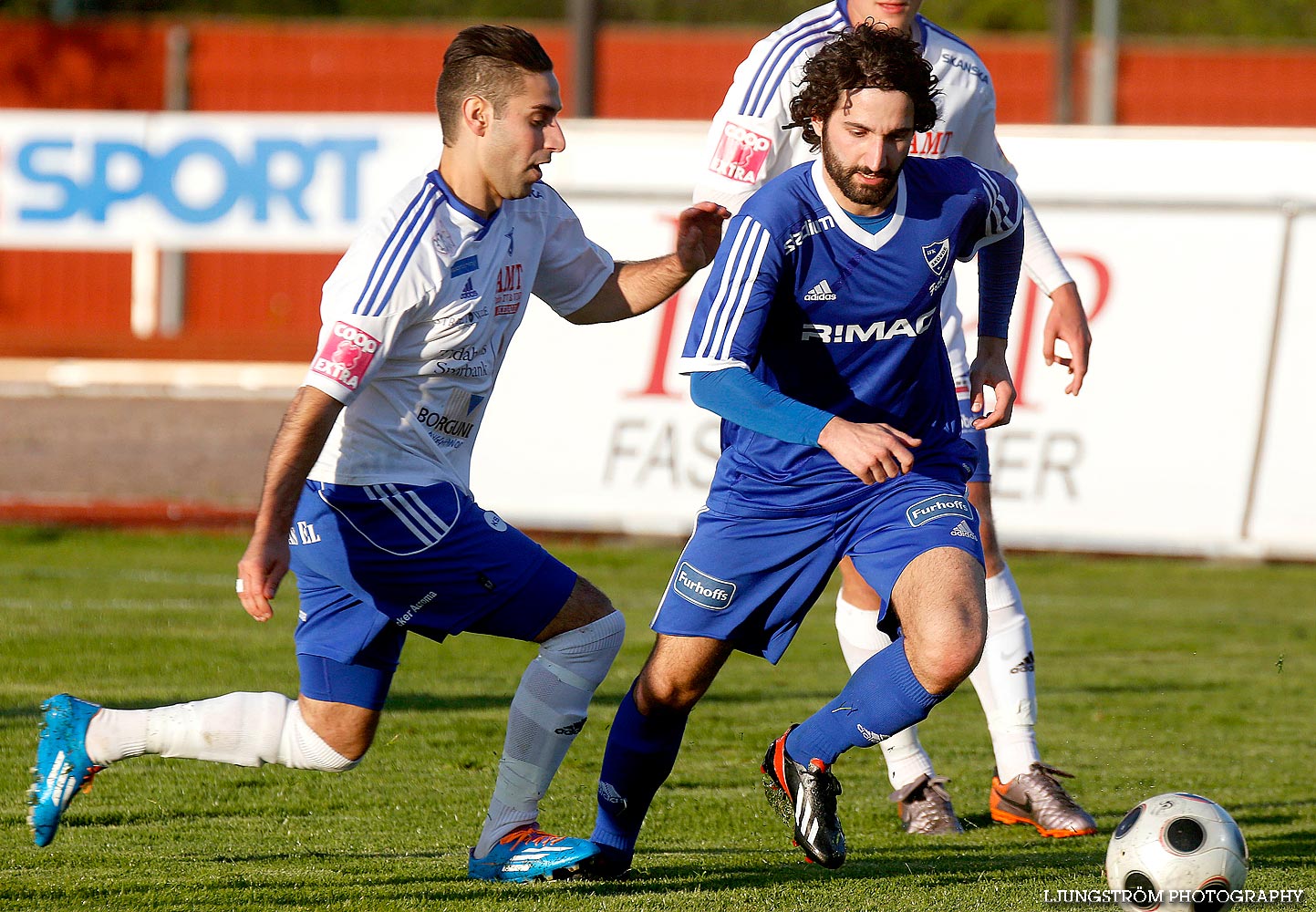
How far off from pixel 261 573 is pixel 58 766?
2.81 feet

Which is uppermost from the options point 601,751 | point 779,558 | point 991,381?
point 991,381

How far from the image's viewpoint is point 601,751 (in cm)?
632

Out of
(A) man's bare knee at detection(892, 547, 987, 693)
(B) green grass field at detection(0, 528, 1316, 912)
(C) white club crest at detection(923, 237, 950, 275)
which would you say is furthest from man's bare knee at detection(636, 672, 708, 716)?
(C) white club crest at detection(923, 237, 950, 275)

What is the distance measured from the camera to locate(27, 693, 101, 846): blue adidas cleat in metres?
4.33

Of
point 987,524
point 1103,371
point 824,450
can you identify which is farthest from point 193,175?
point 824,450

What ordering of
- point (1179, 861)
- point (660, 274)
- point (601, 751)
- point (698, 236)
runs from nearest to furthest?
point (1179, 861), point (698, 236), point (660, 274), point (601, 751)

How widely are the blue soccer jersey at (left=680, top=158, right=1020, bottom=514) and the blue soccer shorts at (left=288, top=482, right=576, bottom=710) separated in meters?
0.58

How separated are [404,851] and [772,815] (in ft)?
3.93

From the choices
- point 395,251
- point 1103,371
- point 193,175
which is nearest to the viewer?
point 395,251

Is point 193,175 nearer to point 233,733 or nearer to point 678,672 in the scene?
point 233,733

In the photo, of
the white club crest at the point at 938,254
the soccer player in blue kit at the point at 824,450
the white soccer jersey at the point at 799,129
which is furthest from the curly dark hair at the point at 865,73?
the white soccer jersey at the point at 799,129

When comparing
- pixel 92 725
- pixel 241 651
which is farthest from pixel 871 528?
pixel 241 651

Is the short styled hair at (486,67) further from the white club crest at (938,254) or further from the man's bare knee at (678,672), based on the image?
the man's bare knee at (678,672)

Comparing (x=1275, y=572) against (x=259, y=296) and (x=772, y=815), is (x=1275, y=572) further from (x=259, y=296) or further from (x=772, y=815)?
(x=259, y=296)
